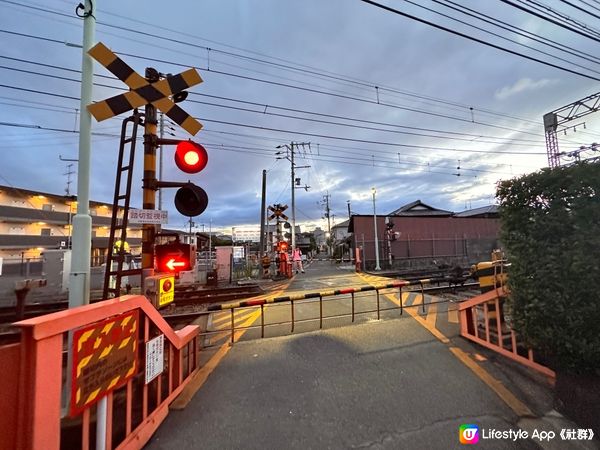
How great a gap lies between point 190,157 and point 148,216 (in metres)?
0.90

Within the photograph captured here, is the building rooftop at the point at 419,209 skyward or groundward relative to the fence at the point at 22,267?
skyward

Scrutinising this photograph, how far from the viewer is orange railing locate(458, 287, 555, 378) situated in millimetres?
4277

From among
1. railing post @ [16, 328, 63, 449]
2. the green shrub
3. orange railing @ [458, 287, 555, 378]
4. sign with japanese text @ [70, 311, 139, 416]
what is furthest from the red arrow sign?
orange railing @ [458, 287, 555, 378]

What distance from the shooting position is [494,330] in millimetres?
5297

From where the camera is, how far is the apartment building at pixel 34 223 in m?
32.7

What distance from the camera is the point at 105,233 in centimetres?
4472

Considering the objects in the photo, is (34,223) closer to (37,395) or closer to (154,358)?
(154,358)

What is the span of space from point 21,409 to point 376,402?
3265 mm

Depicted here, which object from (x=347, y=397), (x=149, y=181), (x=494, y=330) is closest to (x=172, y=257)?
(x=149, y=181)

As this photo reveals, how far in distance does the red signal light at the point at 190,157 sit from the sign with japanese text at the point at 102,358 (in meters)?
1.90

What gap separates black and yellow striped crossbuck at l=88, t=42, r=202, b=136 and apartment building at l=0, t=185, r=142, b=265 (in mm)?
30144

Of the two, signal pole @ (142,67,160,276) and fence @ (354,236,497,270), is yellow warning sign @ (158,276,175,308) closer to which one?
signal pole @ (142,67,160,276)

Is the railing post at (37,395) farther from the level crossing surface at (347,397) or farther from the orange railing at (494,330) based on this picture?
the orange railing at (494,330)

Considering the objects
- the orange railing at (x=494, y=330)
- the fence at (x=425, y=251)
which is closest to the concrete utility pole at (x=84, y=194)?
the orange railing at (x=494, y=330)
